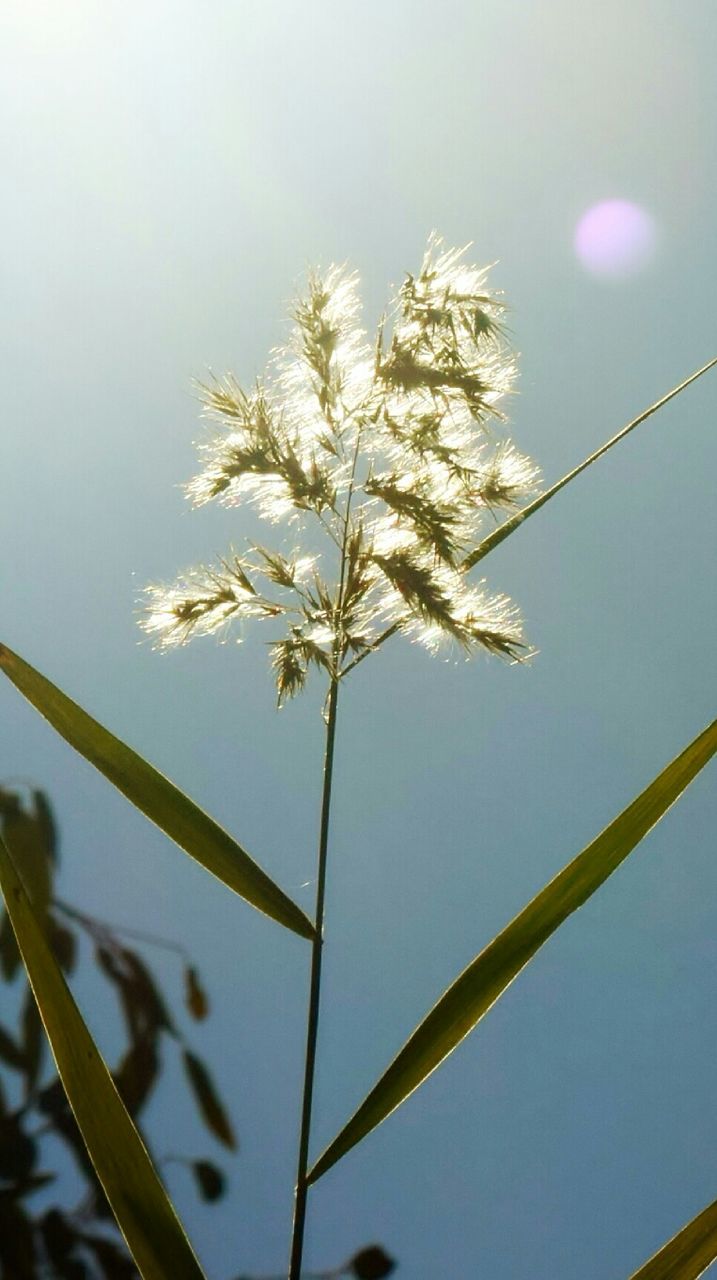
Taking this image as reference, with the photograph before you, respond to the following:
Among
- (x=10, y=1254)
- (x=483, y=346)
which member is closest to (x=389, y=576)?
(x=483, y=346)

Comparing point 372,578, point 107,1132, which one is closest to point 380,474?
point 372,578

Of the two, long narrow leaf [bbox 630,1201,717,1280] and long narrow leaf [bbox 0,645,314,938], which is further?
long narrow leaf [bbox 0,645,314,938]

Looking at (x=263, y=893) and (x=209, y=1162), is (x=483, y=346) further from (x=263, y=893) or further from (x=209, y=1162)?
(x=209, y=1162)

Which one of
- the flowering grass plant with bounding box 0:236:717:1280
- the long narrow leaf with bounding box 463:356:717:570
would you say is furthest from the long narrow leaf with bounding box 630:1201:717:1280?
the long narrow leaf with bounding box 463:356:717:570

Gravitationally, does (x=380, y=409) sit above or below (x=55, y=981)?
above

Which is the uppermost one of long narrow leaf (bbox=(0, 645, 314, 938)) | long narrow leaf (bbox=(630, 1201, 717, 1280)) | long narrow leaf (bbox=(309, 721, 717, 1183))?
long narrow leaf (bbox=(0, 645, 314, 938))

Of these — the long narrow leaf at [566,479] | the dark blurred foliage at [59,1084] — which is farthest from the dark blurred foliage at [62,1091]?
the long narrow leaf at [566,479]

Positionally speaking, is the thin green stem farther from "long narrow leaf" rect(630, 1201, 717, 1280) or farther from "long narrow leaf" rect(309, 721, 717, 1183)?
"long narrow leaf" rect(630, 1201, 717, 1280)
